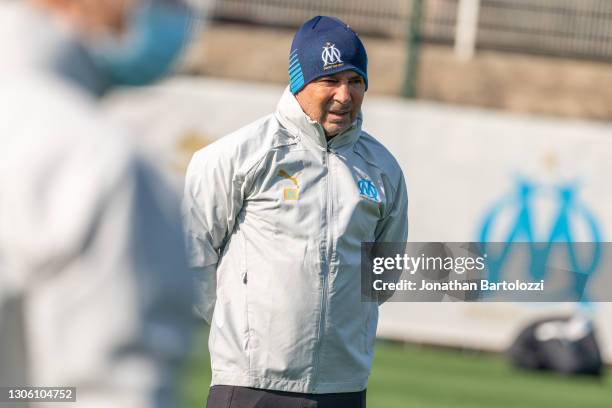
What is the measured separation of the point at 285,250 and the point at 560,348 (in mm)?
6666

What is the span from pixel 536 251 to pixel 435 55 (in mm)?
4797

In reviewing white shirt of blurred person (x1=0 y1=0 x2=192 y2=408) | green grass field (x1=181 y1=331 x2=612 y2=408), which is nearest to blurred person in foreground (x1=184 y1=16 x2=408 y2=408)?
white shirt of blurred person (x1=0 y1=0 x2=192 y2=408)

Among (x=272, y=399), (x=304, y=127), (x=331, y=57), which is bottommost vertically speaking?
(x=272, y=399)

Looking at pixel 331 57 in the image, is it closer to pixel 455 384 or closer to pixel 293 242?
pixel 293 242

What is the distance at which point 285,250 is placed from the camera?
4.79m

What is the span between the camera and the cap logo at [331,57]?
4.98 meters

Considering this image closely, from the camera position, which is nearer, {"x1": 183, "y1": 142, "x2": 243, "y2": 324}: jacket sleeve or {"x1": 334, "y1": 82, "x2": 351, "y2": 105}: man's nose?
{"x1": 183, "y1": 142, "x2": 243, "y2": 324}: jacket sleeve

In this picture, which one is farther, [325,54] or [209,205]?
[325,54]

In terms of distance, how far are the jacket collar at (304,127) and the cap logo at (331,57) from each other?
190mm

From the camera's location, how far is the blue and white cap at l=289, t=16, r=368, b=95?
16.4 ft

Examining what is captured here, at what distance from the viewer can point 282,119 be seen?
4.95m

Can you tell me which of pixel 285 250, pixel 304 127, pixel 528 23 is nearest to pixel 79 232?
pixel 285 250

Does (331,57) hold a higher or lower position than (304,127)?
higher

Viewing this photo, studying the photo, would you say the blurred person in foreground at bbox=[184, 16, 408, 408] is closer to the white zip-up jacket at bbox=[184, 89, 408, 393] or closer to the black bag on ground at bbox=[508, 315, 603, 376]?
the white zip-up jacket at bbox=[184, 89, 408, 393]
